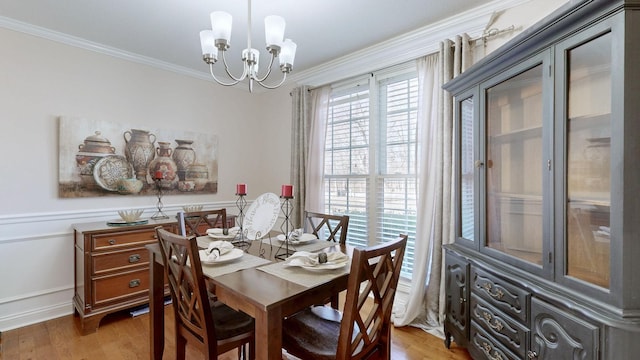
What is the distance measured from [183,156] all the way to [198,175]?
0.28 meters

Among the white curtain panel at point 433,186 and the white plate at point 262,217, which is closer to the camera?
the white plate at point 262,217

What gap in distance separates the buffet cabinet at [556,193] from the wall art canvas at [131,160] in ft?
9.53

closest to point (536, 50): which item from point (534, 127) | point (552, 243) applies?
point (534, 127)

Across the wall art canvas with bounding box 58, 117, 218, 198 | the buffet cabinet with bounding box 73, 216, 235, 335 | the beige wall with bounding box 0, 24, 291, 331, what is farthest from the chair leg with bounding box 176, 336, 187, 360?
the wall art canvas with bounding box 58, 117, 218, 198

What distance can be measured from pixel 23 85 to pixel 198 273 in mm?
2583

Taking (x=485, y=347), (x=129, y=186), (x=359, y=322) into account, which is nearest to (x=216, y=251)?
(x=359, y=322)

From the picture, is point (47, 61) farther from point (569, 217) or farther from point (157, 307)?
point (569, 217)

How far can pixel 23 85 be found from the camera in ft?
8.30

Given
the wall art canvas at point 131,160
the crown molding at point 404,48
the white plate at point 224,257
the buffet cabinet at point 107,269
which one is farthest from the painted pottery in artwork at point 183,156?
the white plate at point 224,257

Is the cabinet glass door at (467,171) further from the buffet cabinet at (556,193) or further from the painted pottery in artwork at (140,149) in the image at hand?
the painted pottery in artwork at (140,149)

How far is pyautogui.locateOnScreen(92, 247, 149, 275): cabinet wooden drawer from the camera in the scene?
98.4 inches

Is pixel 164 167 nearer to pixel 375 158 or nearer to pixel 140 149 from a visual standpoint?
pixel 140 149

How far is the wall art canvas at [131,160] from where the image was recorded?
9.01ft

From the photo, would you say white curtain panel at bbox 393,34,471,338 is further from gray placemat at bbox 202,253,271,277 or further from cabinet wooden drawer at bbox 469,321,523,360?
gray placemat at bbox 202,253,271,277
